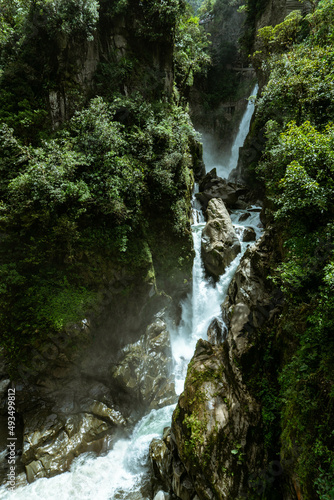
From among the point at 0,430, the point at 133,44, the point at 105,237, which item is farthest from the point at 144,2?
the point at 0,430

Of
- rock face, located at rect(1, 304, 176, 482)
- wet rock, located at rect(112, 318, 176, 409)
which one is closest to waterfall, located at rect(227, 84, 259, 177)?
wet rock, located at rect(112, 318, 176, 409)

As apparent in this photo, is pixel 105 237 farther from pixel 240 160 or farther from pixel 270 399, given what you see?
pixel 240 160

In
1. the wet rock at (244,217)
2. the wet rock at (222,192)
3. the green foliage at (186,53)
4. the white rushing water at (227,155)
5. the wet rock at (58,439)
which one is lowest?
the wet rock at (58,439)

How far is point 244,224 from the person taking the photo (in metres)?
15.2

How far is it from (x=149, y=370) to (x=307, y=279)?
705 cm

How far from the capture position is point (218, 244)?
12.3 meters

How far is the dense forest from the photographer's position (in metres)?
4.69

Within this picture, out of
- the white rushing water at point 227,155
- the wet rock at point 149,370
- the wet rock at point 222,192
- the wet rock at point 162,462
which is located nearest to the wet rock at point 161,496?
the wet rock at point 162,462

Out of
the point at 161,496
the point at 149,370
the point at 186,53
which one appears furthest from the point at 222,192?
the point at 161,496

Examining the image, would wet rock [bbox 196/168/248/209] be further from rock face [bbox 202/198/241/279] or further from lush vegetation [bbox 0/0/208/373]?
lush vegetation [bbox 0/0/208/373]

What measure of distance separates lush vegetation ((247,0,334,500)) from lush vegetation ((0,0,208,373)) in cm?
507

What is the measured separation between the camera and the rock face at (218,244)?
1207cm

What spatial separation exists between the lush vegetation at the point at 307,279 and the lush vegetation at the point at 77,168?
5.07 metres

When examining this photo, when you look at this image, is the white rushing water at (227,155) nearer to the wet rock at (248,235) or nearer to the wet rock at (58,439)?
the wet rock at (248,235)
